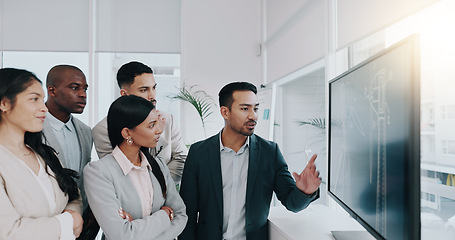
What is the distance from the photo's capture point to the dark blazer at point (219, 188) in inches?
76.9

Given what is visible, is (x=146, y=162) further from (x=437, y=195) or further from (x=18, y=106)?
(x=437, y=195)

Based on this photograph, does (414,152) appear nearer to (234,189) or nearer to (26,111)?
(234,189)

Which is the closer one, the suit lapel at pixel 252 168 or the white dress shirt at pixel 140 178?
the white dress shirt at pixel 140 178

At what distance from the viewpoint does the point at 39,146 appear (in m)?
1.51

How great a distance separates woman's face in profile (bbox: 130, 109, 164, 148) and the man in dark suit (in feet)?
1.34

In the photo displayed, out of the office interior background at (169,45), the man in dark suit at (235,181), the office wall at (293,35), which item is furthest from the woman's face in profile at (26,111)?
the office interior background at (169,45)

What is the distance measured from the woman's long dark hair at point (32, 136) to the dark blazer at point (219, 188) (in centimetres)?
66

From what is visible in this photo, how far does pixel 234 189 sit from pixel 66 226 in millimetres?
920

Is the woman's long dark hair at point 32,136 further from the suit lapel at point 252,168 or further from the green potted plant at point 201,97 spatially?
the green potted plant at point 201,97

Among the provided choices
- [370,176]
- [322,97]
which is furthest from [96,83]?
[370,176]

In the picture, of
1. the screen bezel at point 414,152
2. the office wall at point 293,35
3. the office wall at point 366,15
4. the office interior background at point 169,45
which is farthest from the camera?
the office interior background at point 169,45

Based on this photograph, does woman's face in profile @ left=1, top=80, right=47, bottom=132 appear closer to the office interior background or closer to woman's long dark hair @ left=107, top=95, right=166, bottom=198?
woman's long dark hair @ left=107, top=95, right=166, bottom=198

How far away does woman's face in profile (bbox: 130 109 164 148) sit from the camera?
1.67 meters

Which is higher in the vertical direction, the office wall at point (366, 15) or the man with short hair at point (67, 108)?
the office wall at point (366, 15)
